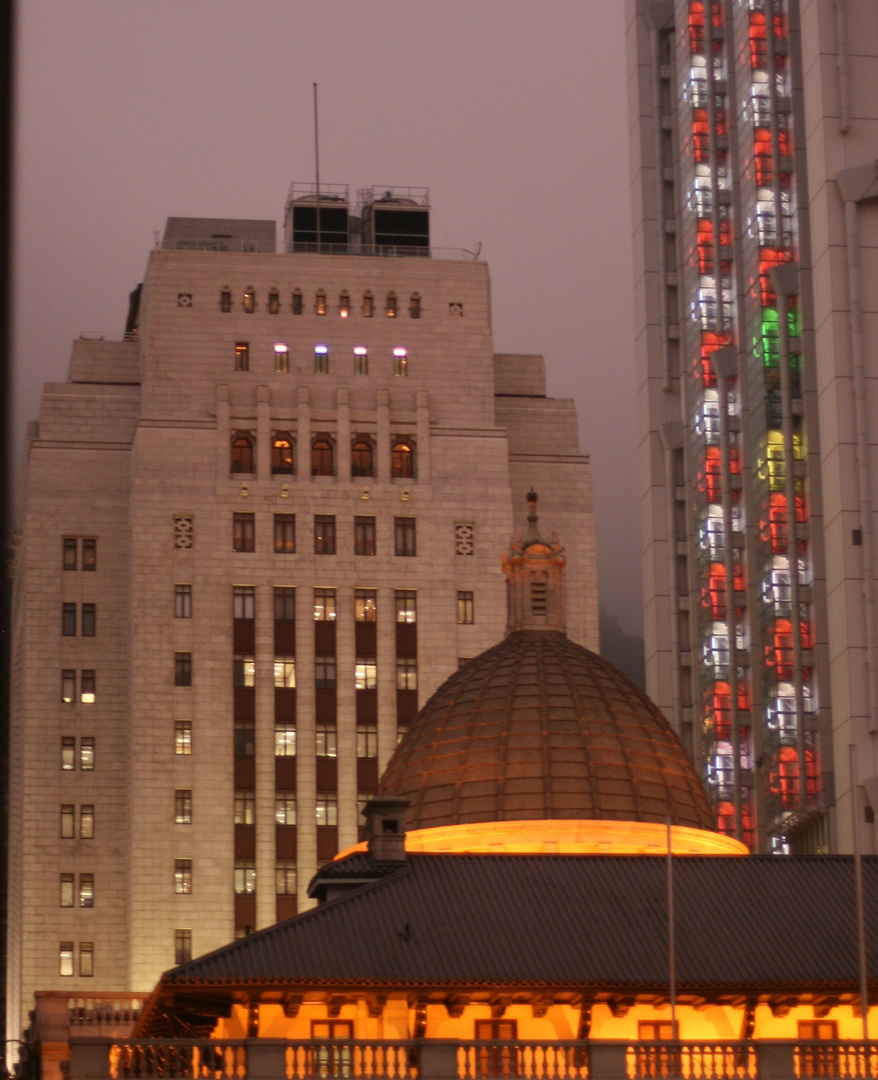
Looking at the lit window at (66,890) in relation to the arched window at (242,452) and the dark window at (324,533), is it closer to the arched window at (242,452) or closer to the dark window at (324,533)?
the dark window at (324,533)

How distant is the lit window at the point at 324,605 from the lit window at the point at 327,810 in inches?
384

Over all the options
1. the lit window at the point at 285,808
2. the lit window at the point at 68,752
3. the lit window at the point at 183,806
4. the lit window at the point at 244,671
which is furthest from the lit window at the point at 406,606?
the lit window at the point at 68,752

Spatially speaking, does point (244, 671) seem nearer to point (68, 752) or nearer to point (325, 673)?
point (325, 673)

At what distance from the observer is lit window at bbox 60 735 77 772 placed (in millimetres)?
146375

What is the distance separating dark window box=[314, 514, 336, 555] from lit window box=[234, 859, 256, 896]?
1767cm

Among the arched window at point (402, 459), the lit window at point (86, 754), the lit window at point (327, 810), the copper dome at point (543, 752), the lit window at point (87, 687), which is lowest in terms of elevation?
the copper dome at point (543, 752)

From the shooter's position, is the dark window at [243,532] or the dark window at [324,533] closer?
the dark window at [243,532]

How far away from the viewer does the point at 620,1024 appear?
2502 inches

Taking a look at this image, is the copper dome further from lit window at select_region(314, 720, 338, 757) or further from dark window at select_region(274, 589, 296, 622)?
dark window at select_region(274, 589, 296, 622)

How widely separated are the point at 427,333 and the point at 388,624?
1793 centimetres

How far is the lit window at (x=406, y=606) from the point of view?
14688cm

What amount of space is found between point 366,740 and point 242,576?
11.2m

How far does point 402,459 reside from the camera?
151000 millimetres

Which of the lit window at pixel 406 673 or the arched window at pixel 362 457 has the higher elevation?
the arched window at pixel 362 457
